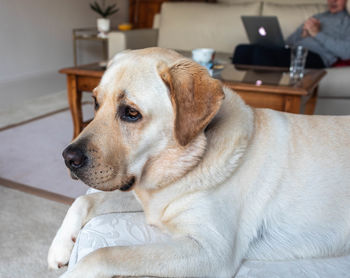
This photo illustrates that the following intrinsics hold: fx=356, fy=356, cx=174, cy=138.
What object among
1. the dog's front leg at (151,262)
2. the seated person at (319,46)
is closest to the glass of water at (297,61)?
the seated person at (319,46)

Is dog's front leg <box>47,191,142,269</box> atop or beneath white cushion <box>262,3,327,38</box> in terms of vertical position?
beneath

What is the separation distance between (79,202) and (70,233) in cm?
11

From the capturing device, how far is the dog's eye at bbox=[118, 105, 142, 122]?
1.04m

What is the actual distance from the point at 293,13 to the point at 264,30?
1154 mm

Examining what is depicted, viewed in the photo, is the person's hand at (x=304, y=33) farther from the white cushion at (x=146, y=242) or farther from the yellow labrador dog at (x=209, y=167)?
the white cushion at (x=146, y=242)

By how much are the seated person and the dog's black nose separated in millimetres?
2710

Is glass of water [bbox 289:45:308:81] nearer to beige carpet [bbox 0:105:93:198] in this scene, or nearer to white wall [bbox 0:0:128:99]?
beige carpet [bbox 0:105:93:198]

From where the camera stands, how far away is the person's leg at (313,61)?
3.36 meters

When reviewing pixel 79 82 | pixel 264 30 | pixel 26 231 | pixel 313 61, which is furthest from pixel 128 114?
pixel 313 61

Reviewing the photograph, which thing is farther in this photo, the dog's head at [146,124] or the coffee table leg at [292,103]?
the coffee table leg at [292,103]

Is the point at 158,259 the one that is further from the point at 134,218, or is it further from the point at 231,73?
the point at 231,73

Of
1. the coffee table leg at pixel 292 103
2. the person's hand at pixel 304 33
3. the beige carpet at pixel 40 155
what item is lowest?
the beige carpet at pixel 40 155

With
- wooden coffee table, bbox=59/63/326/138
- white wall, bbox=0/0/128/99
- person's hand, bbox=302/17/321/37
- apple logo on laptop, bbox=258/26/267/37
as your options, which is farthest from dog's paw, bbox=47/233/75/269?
white wall, bbox=0/0/128/99

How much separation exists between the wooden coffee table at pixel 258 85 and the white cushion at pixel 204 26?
1540 millimetres
